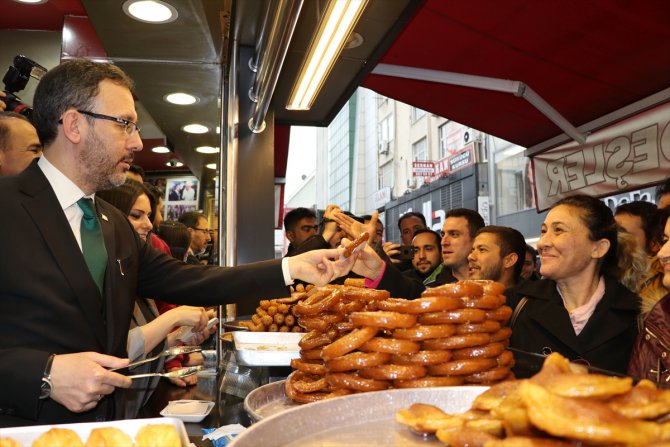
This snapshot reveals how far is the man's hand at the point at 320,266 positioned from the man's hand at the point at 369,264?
461 millimetres

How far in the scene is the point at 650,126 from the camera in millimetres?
4352

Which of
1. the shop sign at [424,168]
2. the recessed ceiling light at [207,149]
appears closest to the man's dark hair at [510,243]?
the recessed ceiling light at [207,149]

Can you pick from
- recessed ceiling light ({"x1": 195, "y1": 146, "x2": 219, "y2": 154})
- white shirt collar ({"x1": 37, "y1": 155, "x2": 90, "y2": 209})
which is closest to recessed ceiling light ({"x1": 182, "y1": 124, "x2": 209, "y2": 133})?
recessed ceiling light ({"x1": 195, "y1": 146, "x2": 219, "y2": 154})

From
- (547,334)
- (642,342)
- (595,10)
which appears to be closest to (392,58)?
(595,10)

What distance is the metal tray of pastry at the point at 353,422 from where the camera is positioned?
0.78 metres

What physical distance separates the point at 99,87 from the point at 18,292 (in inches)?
35.1

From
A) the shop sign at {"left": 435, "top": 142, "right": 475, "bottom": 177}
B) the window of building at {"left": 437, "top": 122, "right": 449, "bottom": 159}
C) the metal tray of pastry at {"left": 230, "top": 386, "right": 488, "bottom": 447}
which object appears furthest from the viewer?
the window of building at {"left": 437, "top": 122, "right": 449, "bottom": 159}

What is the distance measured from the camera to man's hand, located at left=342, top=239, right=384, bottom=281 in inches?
110

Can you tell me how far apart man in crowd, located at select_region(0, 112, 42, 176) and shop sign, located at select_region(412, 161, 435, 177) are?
57.5 feet

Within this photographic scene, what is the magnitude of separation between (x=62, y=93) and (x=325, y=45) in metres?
1.13

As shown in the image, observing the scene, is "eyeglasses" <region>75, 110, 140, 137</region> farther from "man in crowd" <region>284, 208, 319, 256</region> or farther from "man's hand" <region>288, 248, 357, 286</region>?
"man in crowd" <region>284, 208, 319, 256</region>

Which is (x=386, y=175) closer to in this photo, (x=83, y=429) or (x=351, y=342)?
(x=351, y=342)

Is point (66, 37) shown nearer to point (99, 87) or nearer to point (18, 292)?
point (99, 87)

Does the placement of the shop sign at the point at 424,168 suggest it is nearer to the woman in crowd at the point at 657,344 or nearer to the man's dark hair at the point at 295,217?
the man's dark hair at the point at 295,217
